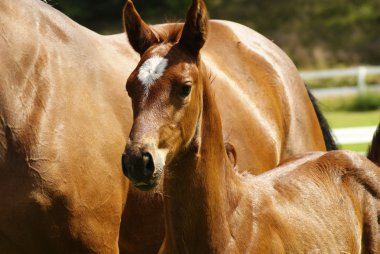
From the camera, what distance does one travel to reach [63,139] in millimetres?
4117

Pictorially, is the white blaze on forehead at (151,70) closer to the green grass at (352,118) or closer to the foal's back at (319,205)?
the foal's back at (319,205)

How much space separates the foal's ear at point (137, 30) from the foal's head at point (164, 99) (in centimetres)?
7

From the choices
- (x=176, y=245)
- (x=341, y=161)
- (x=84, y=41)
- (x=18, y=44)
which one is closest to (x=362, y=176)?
(x=341, y=161)

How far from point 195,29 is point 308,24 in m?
28.2

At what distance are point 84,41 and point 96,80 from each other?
0.26m

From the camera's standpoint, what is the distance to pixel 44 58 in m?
4.25

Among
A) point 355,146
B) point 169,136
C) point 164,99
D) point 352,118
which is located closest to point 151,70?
point 164,99

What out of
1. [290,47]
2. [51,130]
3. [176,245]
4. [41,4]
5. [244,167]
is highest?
[41,4]

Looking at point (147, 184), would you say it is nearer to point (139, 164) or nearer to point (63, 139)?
point (139, 164)

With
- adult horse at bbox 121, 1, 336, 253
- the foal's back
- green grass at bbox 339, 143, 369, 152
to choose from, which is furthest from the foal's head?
green grass at bbox 339, 143, 369, 152

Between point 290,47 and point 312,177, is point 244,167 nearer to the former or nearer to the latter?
point 312,177

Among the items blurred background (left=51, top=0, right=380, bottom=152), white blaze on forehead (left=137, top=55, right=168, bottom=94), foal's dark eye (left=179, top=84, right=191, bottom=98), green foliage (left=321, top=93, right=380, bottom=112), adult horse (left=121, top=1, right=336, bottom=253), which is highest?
white blaze on forehead (left=137, top=55, right=168, bottom=94)

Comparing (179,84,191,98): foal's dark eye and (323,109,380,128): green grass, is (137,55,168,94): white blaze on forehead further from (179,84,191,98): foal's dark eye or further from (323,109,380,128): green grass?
(323,109,380,128): green grass

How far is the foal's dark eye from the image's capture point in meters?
3.73
